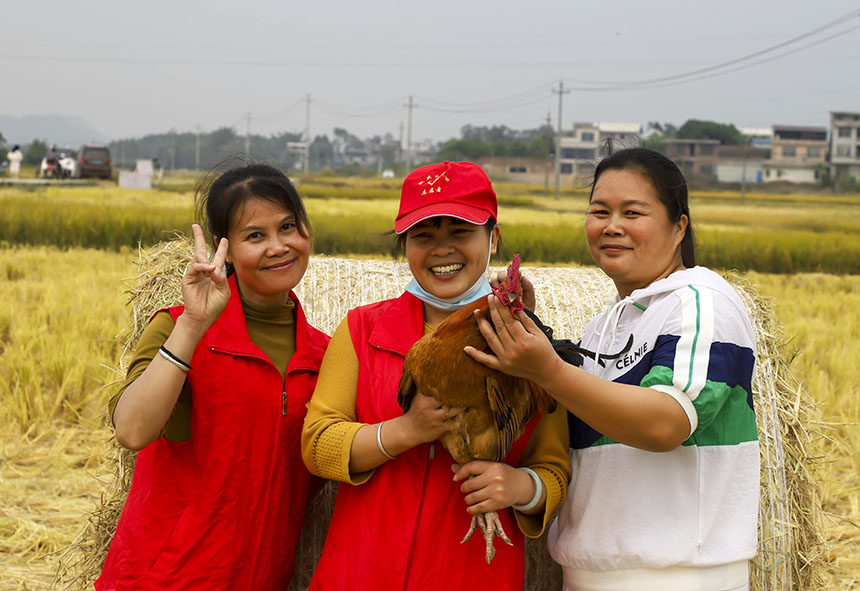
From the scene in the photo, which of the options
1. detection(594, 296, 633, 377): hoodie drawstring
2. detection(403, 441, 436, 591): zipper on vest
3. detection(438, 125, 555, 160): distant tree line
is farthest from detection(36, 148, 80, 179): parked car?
A: detection(594, 296, 633, 377): hoodie drawstring

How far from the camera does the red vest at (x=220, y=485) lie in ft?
7.80

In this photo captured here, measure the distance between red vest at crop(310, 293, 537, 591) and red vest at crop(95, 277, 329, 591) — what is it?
0.27m

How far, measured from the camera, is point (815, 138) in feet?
113

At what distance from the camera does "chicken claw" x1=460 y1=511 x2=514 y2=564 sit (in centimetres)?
208

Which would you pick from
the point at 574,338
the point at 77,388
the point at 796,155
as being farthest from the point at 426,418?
the point at 796,155

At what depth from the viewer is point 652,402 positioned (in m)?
1.90

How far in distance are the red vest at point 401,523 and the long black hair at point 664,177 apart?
0.69 metres

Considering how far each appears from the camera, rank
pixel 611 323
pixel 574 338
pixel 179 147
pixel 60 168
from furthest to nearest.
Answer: pixel 179 147 < pixel 60 168 < pixel 574 338 < pixel 611 323

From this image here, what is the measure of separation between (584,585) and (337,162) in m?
70.6

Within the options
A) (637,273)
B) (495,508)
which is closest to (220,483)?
(495,508)

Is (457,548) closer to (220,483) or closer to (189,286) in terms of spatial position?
(220,483)

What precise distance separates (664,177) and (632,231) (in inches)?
7.5

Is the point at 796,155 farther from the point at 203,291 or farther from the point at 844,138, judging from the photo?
the point at 203,291

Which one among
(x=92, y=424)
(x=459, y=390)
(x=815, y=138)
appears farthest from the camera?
(x=815, y=138)
